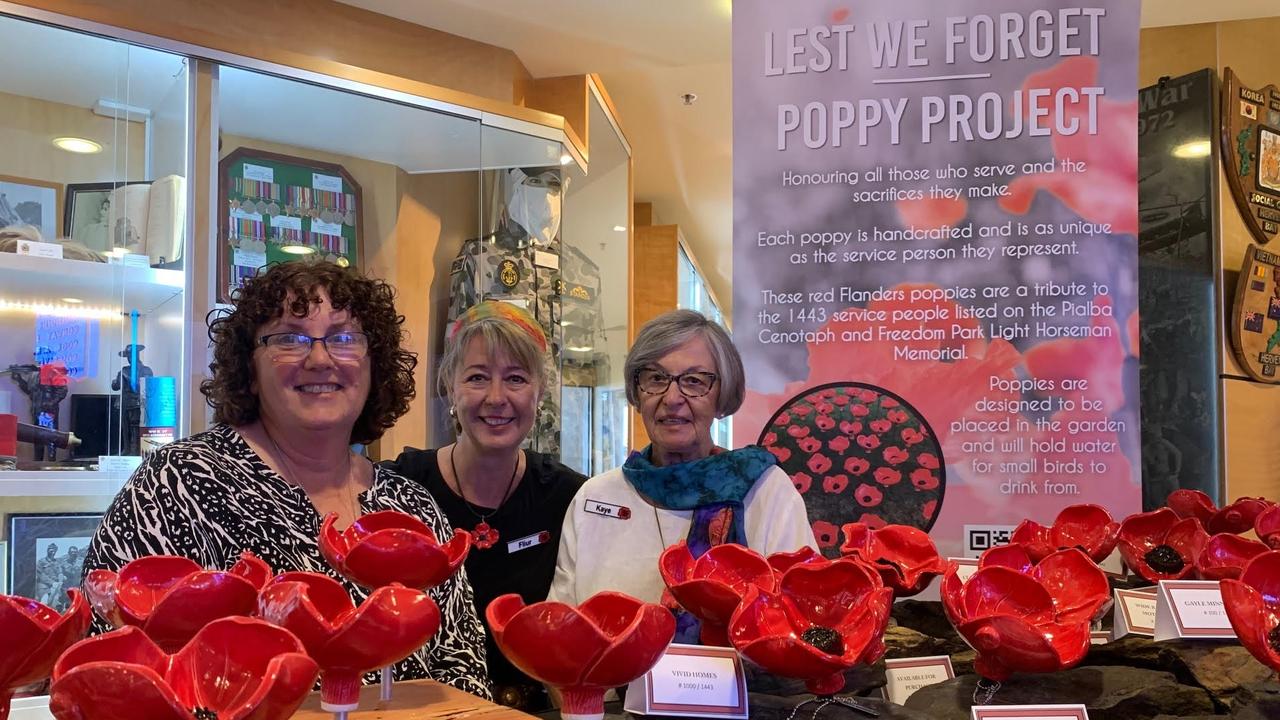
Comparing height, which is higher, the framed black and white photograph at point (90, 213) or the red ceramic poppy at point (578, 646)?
the framed black and white photograph at point (90, 213)

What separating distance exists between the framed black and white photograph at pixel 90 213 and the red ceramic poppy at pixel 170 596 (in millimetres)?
2415

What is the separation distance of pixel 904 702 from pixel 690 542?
1.88 ft

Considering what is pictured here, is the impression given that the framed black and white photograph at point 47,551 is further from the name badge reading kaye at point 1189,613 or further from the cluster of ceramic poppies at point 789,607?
the name badge reading kaye at point 1189,613

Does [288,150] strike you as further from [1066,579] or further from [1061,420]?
[1066,579]

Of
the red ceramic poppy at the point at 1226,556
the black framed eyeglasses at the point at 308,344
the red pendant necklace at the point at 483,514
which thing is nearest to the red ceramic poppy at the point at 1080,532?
the red ceramic poppy at the point at 1226,556

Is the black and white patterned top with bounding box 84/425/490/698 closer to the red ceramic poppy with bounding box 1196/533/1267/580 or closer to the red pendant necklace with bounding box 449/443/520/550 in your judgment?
the red pendant necklace with bounding box 449/443/520/550

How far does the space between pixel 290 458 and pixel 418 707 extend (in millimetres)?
768

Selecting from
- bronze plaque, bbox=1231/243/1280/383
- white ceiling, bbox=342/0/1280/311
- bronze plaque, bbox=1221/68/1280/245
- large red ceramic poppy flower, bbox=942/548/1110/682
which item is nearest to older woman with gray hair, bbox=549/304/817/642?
large red ceramic poppy flower, bbox=942/548/1110/682

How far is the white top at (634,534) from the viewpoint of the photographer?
7.00 feet

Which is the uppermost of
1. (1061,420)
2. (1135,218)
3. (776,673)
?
(1135,218)

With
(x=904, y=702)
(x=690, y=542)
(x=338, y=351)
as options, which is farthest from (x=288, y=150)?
(x=904, y=702)

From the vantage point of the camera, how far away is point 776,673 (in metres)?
1.42

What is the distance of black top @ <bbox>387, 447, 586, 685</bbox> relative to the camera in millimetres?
2311

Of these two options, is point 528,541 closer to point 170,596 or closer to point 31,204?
point 170,596
